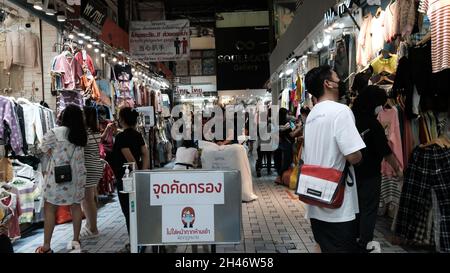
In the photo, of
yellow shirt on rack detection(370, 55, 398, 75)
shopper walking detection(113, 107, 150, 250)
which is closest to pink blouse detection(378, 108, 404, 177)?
yellow shirt on rack detection(370, 55, 398, 75)

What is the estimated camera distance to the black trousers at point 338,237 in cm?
255

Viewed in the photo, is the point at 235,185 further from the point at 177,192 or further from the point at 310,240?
the point at 310,240

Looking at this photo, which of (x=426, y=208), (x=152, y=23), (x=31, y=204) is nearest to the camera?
(x=426, y=208)

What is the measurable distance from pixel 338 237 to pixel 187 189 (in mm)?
1082

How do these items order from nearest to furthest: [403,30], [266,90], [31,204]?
[403,30] < [31,204] < [266,90]

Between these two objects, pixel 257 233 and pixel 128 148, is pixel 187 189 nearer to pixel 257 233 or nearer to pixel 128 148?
pixel 128 148

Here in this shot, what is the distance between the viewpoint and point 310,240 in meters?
5.02

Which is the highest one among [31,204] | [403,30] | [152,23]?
[152,23]

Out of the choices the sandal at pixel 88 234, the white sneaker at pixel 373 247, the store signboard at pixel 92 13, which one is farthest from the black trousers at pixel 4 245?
the store signboard at pixel 92 13

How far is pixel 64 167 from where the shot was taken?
455cm

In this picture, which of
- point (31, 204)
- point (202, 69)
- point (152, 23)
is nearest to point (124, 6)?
point (152, 23)

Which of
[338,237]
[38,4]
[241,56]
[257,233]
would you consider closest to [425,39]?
[338,237]

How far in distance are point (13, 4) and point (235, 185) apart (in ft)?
15.4

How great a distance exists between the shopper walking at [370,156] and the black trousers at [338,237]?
134 cm
